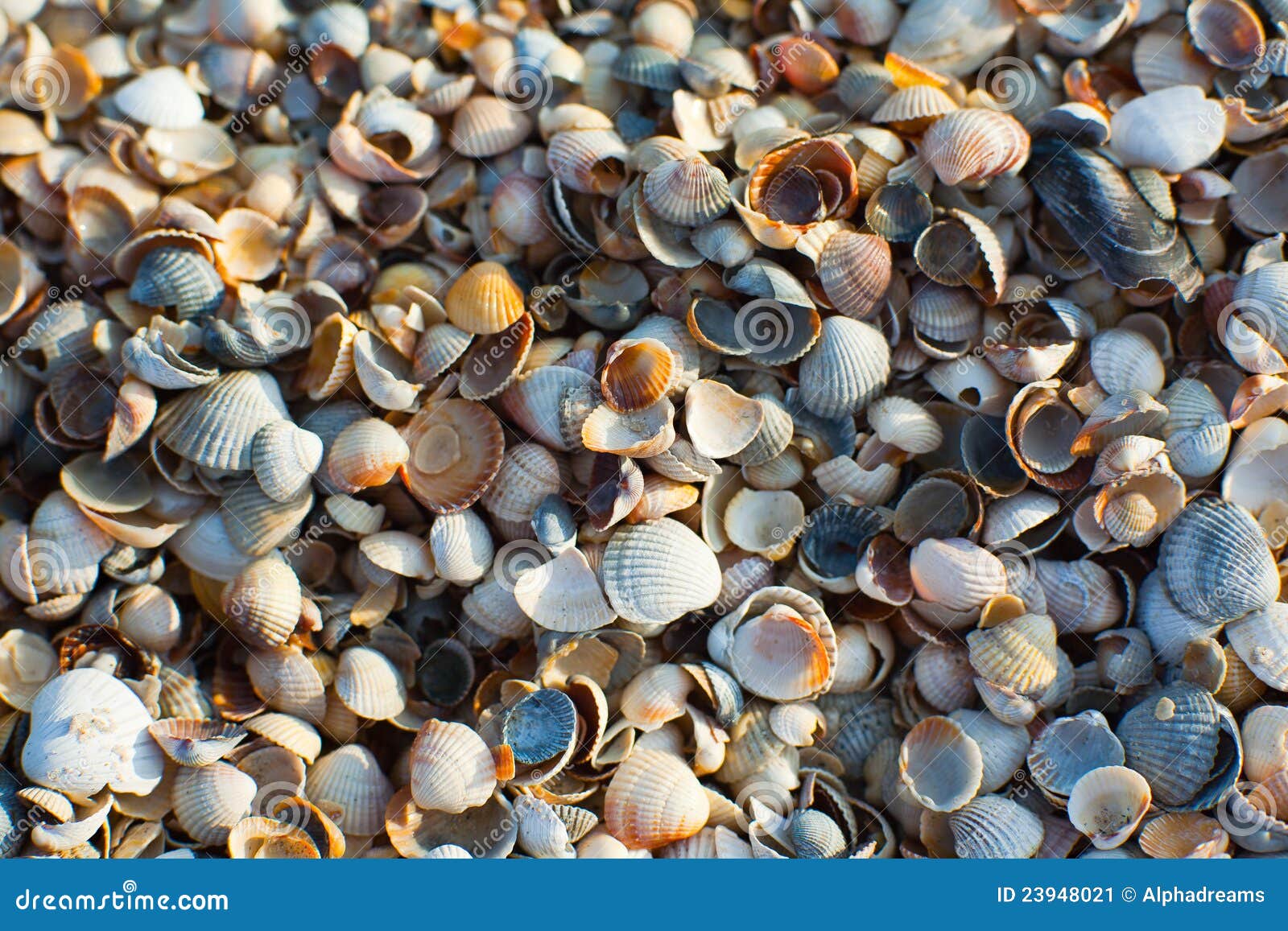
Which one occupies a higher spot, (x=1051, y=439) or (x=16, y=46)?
(x=16, y=46)

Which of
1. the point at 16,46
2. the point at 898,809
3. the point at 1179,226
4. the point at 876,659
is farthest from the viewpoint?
the point at 16,46

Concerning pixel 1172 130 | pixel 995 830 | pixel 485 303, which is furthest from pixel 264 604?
pixel 1172 130

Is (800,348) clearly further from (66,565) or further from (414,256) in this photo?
(66,565)

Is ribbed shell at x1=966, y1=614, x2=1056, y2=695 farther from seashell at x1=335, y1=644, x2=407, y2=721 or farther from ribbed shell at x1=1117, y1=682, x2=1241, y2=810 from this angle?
seashell at x1=335, y1=644, x2=407, y2=721

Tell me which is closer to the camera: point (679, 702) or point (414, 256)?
point (679, 702)

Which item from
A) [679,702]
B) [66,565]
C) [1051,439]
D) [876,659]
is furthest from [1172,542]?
[66,565]

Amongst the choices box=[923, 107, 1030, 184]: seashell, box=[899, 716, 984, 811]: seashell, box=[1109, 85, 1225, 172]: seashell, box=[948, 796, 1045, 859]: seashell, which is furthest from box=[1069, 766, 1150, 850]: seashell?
box=[1109, 85, 1225, 172]: seashell

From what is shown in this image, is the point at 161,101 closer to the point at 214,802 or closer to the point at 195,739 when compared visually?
the point at 195,739

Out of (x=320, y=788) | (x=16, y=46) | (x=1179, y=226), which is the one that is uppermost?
(x=16, y=46)
